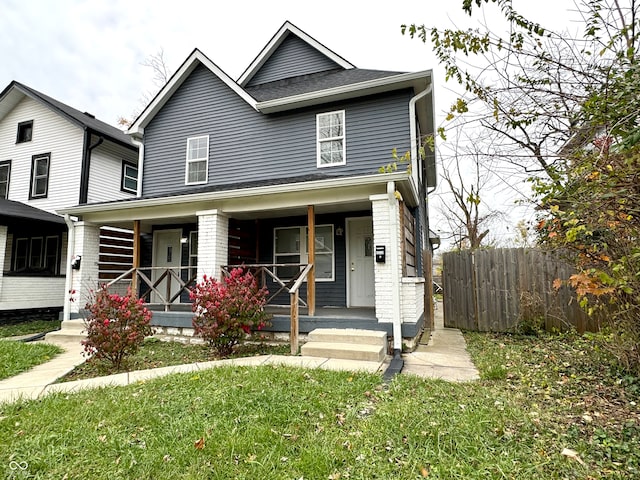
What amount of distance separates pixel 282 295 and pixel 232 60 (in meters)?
23.8

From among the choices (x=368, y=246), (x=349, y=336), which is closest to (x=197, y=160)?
(x=368, y=246)

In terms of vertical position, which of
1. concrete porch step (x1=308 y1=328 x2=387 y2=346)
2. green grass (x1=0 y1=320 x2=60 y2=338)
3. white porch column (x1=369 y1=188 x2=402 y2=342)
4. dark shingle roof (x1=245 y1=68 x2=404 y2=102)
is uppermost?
dark shingle roof (x1=245 y1=68 x2=404 y2=102)

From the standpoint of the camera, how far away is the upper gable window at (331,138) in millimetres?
8664

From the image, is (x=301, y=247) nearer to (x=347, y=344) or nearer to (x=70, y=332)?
(x=347, y=344)

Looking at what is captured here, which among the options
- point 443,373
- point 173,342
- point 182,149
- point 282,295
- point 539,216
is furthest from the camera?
point 182,149

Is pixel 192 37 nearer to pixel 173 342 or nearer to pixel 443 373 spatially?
pixel 173 342

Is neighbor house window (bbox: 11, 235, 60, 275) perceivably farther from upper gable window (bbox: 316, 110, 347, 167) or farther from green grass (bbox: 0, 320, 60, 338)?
upper gable window (bbox: 316, 110, 347, 167)

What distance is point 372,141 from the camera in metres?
8.38

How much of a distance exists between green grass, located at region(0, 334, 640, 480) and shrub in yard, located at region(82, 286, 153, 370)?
3.57ft

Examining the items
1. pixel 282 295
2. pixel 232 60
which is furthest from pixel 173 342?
pixel 232 60

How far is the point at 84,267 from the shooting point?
8.60m

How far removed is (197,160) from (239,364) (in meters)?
6.81

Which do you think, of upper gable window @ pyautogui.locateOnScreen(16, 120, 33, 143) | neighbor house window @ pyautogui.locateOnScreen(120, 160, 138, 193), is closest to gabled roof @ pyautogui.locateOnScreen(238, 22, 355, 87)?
neighbor house window @ pyautogui.locateOnScreen(120, 160, 138, 193)

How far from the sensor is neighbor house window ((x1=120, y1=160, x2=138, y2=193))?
12992 millimetres
